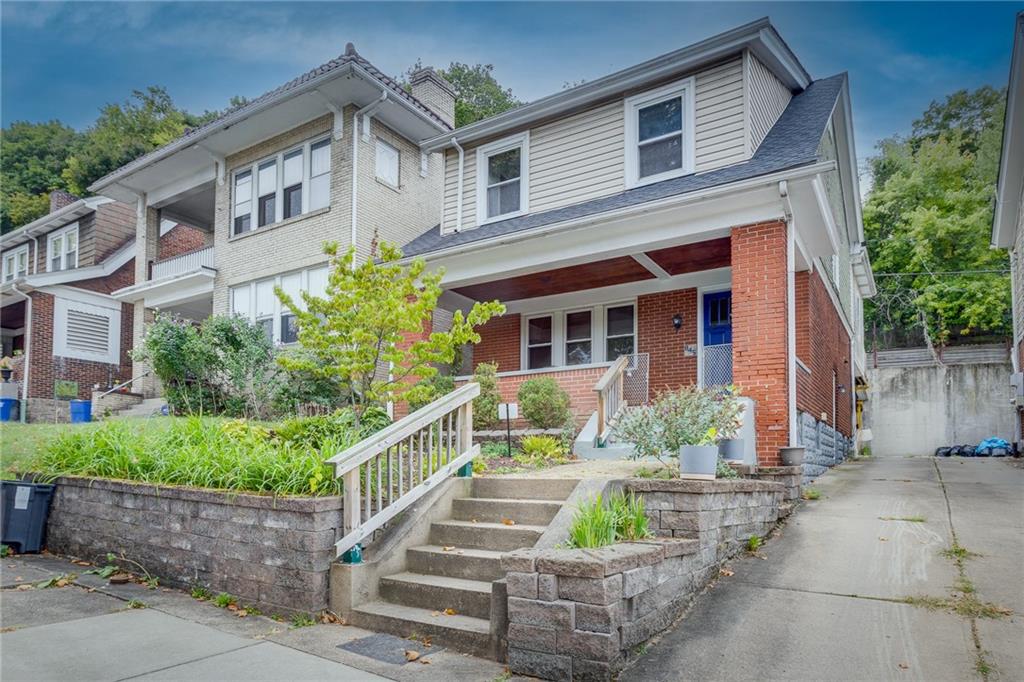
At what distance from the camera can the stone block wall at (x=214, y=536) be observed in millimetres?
4992

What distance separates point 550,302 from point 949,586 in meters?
9.84

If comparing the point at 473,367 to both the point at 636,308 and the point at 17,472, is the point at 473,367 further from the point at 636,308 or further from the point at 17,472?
the point at 17,472

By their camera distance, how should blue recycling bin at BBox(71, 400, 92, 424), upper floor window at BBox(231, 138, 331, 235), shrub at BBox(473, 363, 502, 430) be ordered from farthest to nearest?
1. blue recycling bin at BBox(71, 400, 92, 424)
2. upper floor window at BBox(231, 138, 331, 235)
3. shrub at BBox(473, 363, 502, 430)

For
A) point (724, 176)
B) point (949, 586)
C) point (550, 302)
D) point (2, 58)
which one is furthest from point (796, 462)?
point (2, 58)

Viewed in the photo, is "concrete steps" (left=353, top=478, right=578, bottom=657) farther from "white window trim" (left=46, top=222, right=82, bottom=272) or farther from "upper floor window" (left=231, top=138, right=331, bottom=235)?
"white window trim" (left=46, top=222, right=82, bottom=272)

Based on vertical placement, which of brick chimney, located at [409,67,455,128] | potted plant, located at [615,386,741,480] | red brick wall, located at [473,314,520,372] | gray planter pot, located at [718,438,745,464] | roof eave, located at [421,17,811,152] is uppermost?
brick chimney, located at [409,67,455,128]

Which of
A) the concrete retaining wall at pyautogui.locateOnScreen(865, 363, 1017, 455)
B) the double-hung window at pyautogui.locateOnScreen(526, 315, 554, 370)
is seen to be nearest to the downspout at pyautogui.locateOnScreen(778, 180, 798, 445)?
the double-hung window at pyautogui.locateOnScreen(526, 315, 554, 370)

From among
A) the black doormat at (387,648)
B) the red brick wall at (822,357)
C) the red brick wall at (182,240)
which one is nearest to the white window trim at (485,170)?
the red brick wall at (822,357)

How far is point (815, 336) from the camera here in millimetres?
11531

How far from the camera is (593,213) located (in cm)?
1004

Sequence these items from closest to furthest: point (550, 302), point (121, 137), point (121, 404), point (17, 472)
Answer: point (17, 472), point (550, 302), point (121, 404), point (121, 137)

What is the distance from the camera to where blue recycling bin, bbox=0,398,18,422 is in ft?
52.7

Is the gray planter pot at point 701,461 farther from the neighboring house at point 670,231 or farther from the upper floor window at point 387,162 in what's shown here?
the upper floor window at point 387,162

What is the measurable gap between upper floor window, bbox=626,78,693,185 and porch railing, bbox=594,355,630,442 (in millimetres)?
3208
